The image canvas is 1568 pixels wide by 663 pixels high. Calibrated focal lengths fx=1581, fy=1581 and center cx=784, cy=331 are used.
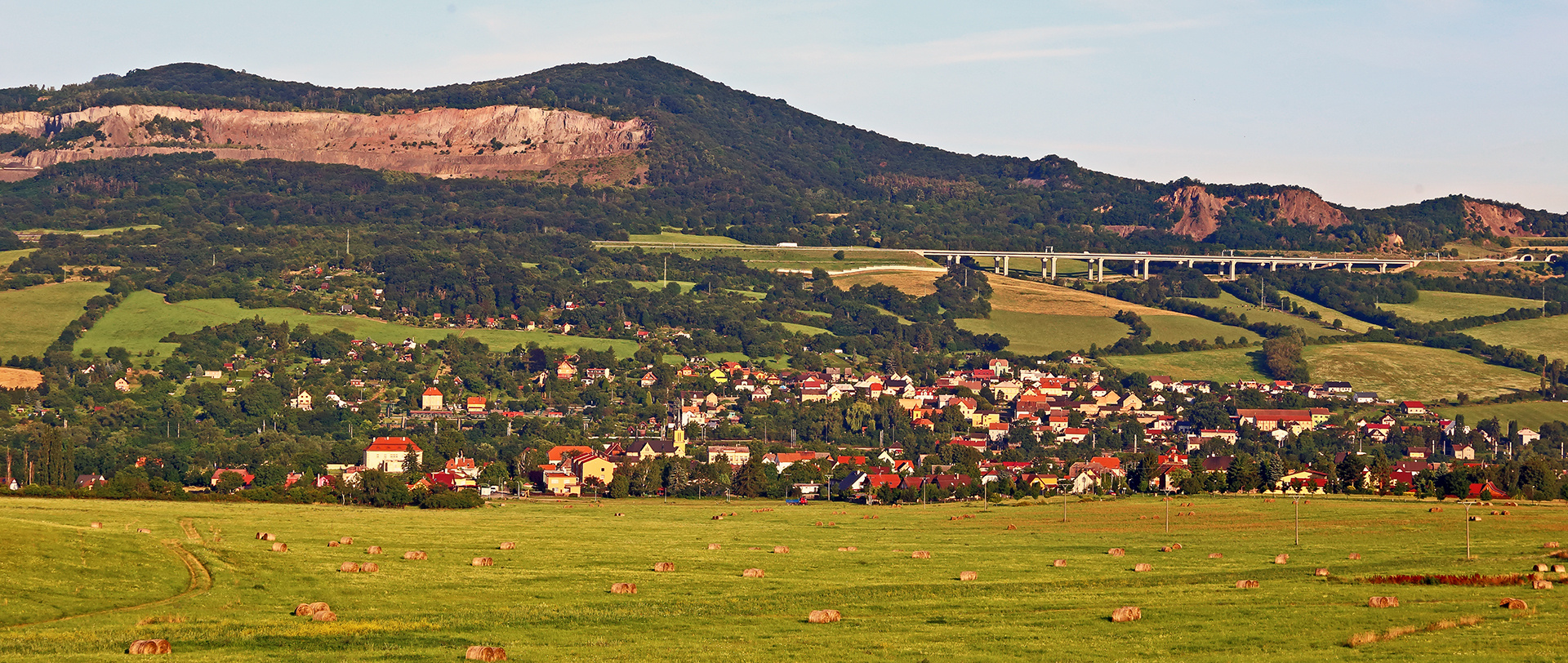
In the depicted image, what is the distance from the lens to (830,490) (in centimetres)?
12300

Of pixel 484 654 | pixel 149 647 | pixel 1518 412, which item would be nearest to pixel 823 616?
pixel 484 654

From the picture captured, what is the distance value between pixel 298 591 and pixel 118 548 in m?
6.66

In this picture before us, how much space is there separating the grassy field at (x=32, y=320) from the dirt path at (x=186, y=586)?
143 metres

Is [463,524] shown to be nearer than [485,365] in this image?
Yes

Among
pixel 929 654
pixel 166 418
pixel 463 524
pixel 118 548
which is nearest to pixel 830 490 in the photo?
pixel 463 524

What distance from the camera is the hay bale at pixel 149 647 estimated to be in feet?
94.9

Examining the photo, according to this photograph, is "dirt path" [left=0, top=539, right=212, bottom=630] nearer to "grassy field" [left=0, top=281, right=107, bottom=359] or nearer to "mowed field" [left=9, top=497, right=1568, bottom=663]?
"mowed field" [left=9, top=497, right=1568, bottom=663]

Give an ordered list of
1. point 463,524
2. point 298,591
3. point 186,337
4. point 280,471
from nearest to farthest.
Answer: point 298,591
point 463,524
point 280,471
point 186,337

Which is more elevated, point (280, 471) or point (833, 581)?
point (833, 581)

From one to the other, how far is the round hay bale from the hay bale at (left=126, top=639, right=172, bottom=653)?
13423 millimetres

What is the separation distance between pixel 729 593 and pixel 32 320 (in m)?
171

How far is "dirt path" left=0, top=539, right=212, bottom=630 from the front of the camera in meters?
33.8

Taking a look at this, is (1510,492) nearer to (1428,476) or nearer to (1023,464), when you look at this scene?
(1428,476)

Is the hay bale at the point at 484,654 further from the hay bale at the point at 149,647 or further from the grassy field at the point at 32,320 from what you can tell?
the grassy field at the point at 32,320
